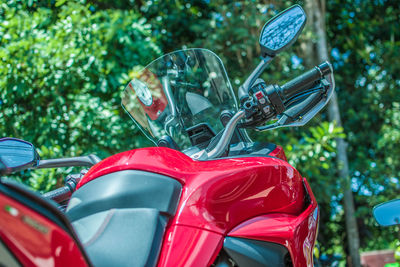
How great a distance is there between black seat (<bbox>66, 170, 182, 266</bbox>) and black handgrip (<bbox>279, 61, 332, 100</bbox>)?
22.8 inches

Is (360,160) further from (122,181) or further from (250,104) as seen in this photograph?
(122,181)

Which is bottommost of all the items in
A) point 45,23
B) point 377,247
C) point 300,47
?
point 377,247

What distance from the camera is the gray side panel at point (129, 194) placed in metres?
0.93

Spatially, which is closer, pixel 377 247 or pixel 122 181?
pixel 122 181

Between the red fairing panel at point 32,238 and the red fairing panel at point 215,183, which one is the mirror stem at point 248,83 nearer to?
the red fairing panel at point 215,183

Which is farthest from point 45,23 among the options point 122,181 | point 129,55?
point 122,181

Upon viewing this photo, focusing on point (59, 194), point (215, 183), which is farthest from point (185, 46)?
point (215, 183)

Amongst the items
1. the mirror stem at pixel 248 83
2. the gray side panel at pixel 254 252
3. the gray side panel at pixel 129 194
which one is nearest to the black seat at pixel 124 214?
the gray side panel at pixel 129 194

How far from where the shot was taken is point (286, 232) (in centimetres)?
104

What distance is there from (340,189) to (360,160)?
2.08 ft

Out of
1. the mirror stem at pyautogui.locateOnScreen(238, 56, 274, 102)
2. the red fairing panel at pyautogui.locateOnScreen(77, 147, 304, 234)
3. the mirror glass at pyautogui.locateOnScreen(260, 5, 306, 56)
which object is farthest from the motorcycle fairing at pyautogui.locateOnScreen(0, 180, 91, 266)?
the mirror glass at pyautogui.locateOnScreen(260, 5, 306, 56)

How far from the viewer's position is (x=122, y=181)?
3.10 feet

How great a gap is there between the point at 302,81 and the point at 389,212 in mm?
504

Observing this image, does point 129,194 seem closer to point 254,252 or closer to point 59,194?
point 254,252
